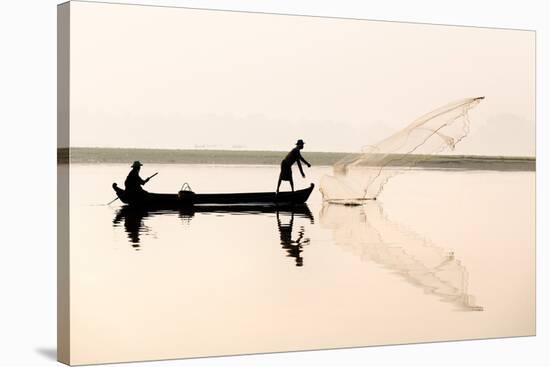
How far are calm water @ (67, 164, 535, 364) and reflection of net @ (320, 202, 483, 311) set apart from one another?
1 centimetres

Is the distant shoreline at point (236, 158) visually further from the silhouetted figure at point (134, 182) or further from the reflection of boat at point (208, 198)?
the reflection of boat at point (208, 198)

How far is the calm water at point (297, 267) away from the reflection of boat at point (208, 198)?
2.6 inches

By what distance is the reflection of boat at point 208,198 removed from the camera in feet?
31.7

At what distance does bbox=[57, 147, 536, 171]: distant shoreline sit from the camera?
9.41 m

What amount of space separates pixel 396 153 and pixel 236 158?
146 centimetres

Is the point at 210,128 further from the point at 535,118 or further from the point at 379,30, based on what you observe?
the point at 535,118

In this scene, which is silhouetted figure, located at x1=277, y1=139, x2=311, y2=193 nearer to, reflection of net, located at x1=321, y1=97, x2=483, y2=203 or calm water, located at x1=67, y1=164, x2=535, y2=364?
calm water, located at x1=67, y1=164, x2=535, y2=364

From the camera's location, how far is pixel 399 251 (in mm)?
10547

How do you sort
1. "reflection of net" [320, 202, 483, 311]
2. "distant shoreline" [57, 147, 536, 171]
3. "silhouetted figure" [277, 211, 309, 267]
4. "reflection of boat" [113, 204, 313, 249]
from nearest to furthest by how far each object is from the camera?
"distant shoreline" [57, 147, 536, 171] < "reflection of boat" [113, 204, 313, 249] < "silhouetted figure" [277, 211, 309, 267] < "reflection of net" [320, 202, 483, 311]

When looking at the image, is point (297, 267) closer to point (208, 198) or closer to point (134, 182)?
point (208, 198)

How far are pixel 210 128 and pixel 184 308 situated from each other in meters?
1.37

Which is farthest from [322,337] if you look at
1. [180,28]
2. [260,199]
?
[180,28]

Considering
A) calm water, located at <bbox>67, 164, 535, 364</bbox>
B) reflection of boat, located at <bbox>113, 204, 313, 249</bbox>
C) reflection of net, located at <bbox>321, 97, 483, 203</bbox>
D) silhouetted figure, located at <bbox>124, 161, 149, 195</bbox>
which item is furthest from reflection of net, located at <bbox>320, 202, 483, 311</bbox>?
silhouetted figure, located at <bbox>124, 161, 149, 195</bbox>

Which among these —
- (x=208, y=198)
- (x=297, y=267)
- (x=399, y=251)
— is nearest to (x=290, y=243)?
(x=297, y=267)
